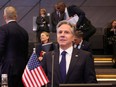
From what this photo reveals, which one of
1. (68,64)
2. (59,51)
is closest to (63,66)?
(68,64)

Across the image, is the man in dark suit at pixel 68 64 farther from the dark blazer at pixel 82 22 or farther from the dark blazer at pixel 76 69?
the dark blazer at pixel 82 22

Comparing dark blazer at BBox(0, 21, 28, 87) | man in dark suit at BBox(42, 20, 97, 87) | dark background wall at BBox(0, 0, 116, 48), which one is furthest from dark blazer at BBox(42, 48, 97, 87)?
dark background wall at BBox(0, 0, 116, 48)

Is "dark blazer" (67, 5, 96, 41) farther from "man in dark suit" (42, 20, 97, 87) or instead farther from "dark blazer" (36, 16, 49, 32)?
"man in dark suit" (42, 20, 97, 87)

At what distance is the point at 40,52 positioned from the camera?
7195 millimetres

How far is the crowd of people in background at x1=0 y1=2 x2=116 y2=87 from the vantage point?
347cm

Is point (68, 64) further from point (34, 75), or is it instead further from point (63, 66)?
point (34, 75)

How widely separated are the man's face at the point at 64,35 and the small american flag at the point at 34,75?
1.07 ft

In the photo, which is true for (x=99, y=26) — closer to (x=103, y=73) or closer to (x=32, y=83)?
(x=103, y=73)

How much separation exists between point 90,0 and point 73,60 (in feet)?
32.7

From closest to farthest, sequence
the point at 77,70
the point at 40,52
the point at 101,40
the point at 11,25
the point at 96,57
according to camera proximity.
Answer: the point at 77,70, the point at 11,25, the point at 40,52, the point at 96,57, the point at 101,40

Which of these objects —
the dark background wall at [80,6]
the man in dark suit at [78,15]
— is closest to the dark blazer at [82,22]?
the man in dark suit at [78,15]

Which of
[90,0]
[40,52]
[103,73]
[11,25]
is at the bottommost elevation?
[103,73]

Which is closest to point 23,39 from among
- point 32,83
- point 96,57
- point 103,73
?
point 32,83

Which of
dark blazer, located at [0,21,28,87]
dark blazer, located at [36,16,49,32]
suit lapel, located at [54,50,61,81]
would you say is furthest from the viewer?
dark blazer, located at [36,16,49,32]
